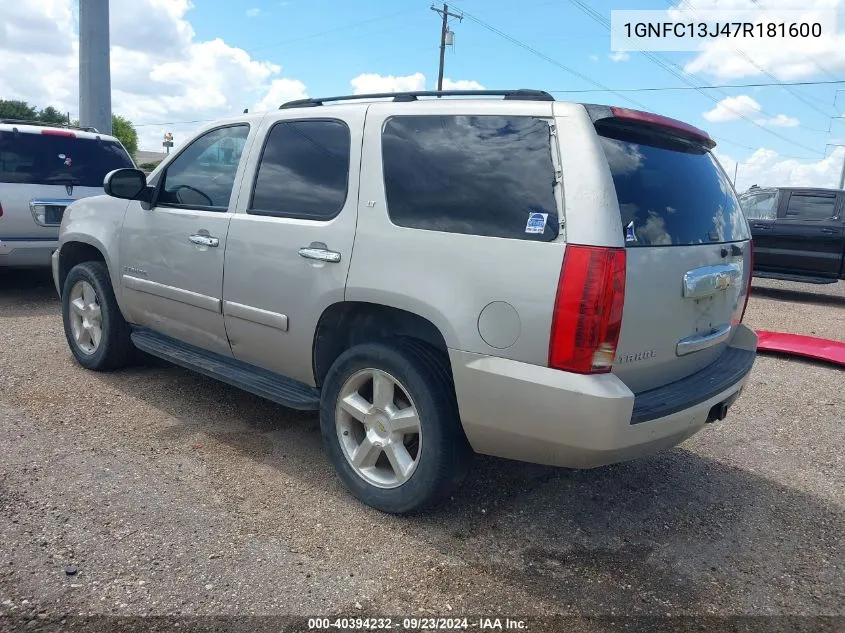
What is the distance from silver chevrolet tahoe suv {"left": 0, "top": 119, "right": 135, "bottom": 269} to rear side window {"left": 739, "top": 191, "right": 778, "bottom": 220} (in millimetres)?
9792

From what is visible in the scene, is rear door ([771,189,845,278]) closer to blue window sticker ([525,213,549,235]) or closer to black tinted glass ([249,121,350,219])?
black tinted glass ([249,121,350,219])

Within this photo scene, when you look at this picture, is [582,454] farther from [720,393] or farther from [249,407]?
[249,407]

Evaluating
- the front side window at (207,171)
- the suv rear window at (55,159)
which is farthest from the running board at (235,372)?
the suv rear window at (55,159)

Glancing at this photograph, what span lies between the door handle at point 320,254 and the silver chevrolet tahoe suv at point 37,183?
203 inches

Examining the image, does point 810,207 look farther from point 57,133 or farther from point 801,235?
point 57,133

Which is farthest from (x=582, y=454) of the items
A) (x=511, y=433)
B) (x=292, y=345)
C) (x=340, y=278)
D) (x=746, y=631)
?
(x=292, y=345)

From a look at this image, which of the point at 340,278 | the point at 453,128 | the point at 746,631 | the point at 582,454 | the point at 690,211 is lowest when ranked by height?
the point at 746,631

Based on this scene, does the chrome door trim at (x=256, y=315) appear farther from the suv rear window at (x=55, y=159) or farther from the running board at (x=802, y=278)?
the running board at (x=802, y=278)

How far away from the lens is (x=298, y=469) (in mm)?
3682

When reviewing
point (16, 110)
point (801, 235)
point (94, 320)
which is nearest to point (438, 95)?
point (94, 320)

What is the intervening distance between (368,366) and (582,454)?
1.06m

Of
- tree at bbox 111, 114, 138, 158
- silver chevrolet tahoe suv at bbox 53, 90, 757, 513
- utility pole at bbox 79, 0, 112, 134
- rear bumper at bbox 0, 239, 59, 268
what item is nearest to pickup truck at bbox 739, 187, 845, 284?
silver chevrolet tahoe suv at bbox 53, 90, 757, 513

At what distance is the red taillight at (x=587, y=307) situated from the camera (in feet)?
8.32

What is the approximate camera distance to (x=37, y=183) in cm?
734
